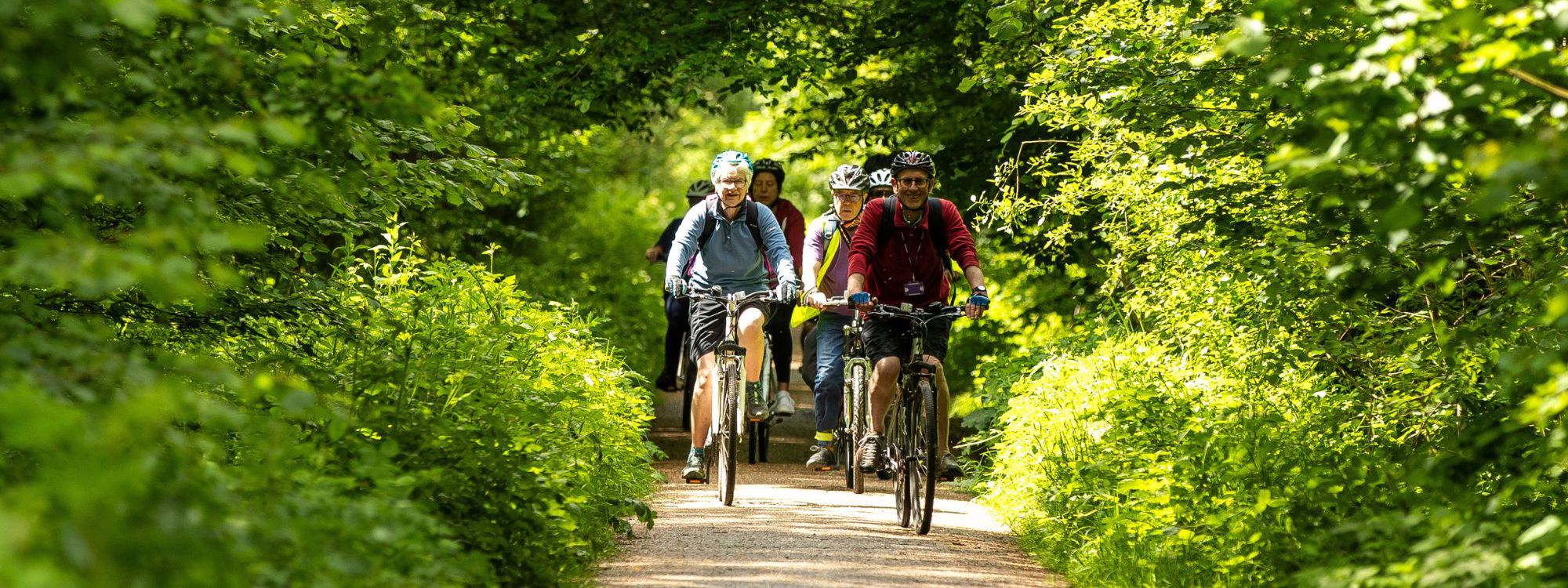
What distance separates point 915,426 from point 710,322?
1.69 meters

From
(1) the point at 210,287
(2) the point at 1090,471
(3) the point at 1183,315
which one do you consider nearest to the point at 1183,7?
(3) the point at 1183,315

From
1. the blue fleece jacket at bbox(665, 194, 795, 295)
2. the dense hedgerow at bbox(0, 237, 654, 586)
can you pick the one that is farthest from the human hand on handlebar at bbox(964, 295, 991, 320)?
the dense hedgerow at bbox(0, 237, 654, 586)

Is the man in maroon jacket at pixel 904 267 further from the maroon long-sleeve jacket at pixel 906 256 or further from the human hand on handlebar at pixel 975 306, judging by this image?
the human hand on handlebar at pixel 975 306

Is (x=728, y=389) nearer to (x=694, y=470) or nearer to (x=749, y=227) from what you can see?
(x=694, y=470)

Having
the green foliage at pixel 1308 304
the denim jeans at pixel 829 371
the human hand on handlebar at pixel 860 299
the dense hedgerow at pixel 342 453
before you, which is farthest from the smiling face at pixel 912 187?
the dense hedgerow at pixel 342 453

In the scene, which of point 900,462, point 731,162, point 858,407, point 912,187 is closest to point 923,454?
point 900,462

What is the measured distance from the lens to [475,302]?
8250 mm

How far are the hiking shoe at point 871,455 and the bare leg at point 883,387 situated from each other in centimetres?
5

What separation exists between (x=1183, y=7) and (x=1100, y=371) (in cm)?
191

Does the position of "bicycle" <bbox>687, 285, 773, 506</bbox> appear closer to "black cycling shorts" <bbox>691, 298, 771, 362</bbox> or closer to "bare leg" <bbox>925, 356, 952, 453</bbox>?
"black cycling shorts" <bbox>691, 298, 771, 362</bbox>

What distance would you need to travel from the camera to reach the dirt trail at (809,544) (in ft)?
20.8

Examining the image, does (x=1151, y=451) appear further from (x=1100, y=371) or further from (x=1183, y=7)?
(x=1183, y=7)

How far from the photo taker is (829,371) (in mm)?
9945

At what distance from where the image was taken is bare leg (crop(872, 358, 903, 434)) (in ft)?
27.1
